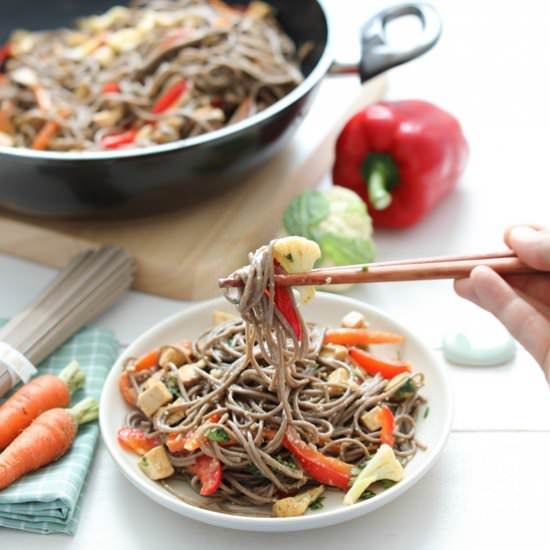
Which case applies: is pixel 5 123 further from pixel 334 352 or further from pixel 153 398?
pixel 334 352

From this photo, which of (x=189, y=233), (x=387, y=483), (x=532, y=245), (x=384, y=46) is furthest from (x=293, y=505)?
(x=384, y=46)

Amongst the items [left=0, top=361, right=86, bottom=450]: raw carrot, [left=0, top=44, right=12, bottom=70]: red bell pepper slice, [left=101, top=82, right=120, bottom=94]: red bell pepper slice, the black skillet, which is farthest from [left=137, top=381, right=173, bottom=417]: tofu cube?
[left=0, top=44, right=12, bottom=70]: red bell pepper slice

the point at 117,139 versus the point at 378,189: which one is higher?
the point at 117,139

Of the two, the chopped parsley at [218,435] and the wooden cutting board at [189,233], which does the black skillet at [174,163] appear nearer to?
the wooden cutting board at [189,233]

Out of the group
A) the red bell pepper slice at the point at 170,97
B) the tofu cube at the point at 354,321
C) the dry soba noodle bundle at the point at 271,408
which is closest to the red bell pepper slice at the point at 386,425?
the dry soba noodle bundle at the point at 271,408

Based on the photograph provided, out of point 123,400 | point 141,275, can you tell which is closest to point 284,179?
point 141,275
